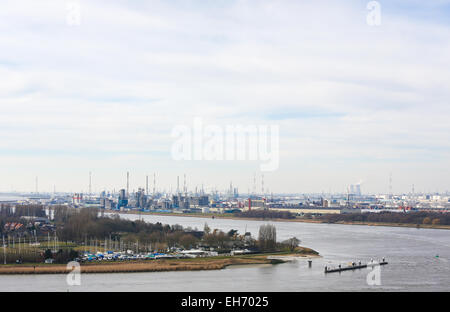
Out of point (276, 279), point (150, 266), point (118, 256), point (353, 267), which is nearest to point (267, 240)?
point (353, 267)

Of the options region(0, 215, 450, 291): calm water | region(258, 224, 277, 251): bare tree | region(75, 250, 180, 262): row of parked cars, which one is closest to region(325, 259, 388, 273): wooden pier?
region(0, 215, 450, 291): calm water

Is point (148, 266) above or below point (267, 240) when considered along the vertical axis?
below

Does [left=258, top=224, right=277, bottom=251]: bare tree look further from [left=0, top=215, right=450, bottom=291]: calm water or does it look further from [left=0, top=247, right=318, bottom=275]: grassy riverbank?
[left=0, top=215, right=450, bottom=291]: calm water

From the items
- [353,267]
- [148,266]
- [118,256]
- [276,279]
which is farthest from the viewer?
[118,256]

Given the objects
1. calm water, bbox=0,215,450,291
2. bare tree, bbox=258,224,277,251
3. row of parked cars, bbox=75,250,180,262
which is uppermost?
bare tree, bbox=258,224,277,251

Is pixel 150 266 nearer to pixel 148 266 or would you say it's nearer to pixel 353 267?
pixel 148 266

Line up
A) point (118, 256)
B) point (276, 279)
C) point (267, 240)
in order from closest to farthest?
point (276, 279) < point (118, 256) < point (267, 240)

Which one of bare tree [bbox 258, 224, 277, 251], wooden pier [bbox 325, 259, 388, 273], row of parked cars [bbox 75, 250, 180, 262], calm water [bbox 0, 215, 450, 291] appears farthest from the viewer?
bare tree [bbox 258, 224, 277, 251]

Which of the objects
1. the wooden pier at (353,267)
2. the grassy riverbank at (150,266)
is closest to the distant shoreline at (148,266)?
the grassy riverbank at (150,266)
